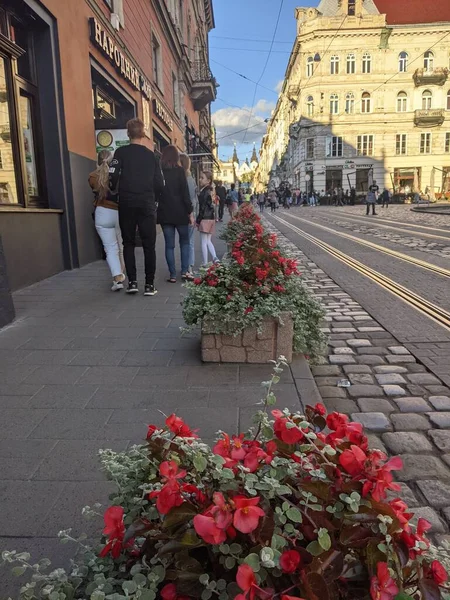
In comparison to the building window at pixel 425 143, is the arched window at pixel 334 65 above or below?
above

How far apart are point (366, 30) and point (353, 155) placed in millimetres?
13150

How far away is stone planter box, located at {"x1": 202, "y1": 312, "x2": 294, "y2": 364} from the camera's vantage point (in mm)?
3812

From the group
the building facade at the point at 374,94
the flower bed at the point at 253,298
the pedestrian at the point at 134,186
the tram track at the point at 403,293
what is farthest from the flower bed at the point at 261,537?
the building facade at the point at 374,94

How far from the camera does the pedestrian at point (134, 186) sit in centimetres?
619

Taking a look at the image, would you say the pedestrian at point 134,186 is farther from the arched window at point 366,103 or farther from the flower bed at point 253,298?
the arched window at point 366,103

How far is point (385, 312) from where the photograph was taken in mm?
6023

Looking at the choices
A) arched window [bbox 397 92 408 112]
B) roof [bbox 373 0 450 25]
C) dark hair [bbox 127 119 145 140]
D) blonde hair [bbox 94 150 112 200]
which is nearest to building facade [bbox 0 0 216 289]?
blonde hair [bbox 94 150 112 200]

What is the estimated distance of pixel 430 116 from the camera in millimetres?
54188

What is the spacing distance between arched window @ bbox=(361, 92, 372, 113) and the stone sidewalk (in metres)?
56.6

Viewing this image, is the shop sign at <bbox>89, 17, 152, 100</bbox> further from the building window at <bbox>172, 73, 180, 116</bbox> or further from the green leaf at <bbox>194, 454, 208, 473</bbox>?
the green leaf at <bbox>194, 454, 208, 473</bbox>

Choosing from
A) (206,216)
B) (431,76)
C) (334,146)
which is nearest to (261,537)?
(206,216)

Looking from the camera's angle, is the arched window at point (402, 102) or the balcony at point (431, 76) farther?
the arched window at point (402, 102)

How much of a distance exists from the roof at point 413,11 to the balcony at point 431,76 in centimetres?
694

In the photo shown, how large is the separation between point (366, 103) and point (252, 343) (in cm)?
5815
